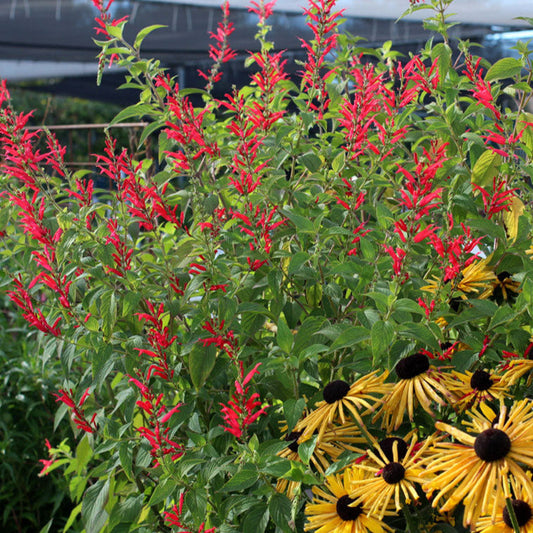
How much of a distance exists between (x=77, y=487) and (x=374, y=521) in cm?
111

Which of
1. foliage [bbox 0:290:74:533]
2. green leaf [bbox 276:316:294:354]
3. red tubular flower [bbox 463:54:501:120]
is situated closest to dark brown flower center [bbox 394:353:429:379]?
green leaf [bbox 276:316:294:354]

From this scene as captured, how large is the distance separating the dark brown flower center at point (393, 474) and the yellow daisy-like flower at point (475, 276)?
390mm

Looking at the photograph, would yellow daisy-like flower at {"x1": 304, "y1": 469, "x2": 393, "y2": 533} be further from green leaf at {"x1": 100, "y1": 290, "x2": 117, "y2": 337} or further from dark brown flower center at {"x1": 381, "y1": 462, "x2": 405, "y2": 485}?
green leaf at {"x1": 100, "y1": 290, "x2": 117, "y2": 337}

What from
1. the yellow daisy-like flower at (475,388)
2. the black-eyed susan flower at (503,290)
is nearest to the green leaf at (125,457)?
the yellow daisy-like flower at (475,388)

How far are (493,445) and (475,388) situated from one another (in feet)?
0.93

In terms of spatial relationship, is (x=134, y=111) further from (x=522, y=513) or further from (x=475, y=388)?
(x=522, y=513)

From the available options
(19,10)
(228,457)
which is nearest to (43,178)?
(228,457)

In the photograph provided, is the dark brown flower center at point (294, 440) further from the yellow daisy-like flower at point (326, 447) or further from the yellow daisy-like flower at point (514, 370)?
the yellow daisy-like flower at point (514, 370)

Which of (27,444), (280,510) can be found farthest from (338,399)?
(27,444)

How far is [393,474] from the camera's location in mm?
1033

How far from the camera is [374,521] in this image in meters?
1.08

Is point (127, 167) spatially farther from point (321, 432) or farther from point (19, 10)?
point (19, 10)

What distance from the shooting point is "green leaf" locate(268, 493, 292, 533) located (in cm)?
113

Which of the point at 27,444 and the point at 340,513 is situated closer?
the point at 340,513
